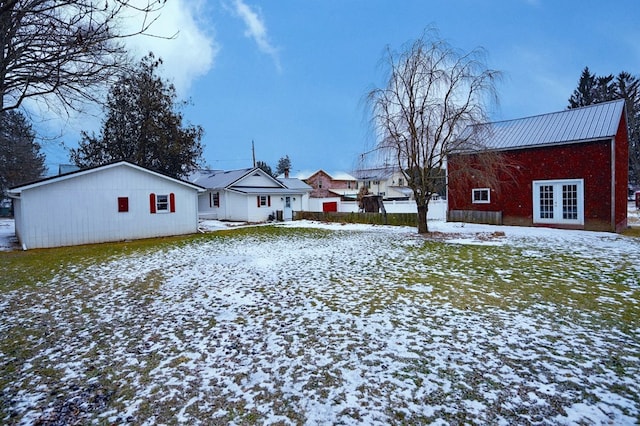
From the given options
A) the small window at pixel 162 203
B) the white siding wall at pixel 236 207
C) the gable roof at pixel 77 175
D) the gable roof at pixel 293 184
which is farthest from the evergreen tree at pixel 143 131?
the gable roof at pixel 77 175

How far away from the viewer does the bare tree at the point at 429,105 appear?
596 inches

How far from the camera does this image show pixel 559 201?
1723cm

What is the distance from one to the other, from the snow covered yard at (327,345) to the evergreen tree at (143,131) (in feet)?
71.0

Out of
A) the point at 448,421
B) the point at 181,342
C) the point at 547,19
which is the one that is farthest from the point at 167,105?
the point at 448,421

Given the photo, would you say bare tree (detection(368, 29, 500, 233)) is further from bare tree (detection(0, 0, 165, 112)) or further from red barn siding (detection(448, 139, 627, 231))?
bare tree (detection(0, 0, 165, 112))

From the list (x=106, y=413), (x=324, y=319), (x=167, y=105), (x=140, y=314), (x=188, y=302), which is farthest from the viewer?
(x=167, y=105)

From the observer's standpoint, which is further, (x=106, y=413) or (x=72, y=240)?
(x=72, y=240)

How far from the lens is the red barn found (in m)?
15.9

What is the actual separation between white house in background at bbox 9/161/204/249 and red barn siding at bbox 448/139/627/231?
14367 mm

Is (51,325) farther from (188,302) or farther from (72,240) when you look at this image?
(72,240)

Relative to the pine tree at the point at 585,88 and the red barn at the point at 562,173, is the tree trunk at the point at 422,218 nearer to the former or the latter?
the red barn at the point at 562,173

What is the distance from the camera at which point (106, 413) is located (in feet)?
10.5

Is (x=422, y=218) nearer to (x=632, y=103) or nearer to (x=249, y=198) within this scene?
(x=249, y=198)

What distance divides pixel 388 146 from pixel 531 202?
837cm
